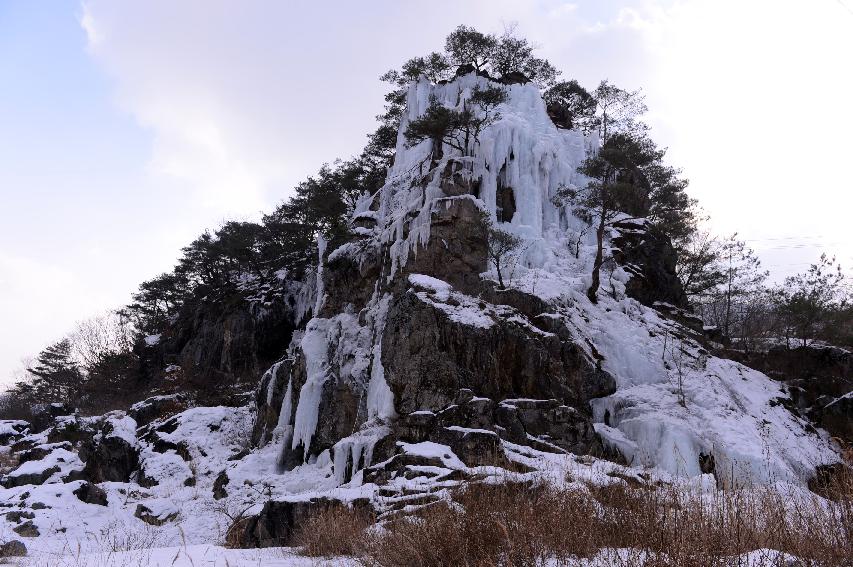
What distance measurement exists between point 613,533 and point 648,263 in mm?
19891

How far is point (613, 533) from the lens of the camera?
16.0 ft

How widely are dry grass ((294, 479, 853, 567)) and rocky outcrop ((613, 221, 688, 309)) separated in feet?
55.3

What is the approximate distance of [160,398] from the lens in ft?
90.4

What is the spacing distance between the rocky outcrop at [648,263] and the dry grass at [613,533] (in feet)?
55.3

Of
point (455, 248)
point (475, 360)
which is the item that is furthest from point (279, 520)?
point (455, 248)

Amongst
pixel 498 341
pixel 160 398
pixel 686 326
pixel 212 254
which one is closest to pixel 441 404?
pixel 498 341

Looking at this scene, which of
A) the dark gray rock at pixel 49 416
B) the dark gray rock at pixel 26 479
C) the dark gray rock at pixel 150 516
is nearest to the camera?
the dark gray rock at pixel 150 516

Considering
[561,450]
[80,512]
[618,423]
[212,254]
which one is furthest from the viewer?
[212,254]

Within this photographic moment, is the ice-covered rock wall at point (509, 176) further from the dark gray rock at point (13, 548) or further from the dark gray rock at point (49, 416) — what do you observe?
the dark gray rock at point (49, 416)

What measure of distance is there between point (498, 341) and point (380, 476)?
5690 mm

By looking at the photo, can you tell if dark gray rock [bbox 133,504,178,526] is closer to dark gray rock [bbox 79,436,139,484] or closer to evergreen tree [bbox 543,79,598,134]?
dark gray rock [bbox 79,436,139,484]

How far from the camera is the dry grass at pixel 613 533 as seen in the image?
13.0 feet

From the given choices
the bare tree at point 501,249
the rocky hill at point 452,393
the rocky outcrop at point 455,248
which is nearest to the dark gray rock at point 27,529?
the rocky hill at point 452,393

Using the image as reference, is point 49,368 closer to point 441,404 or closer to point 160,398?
point 160,398
